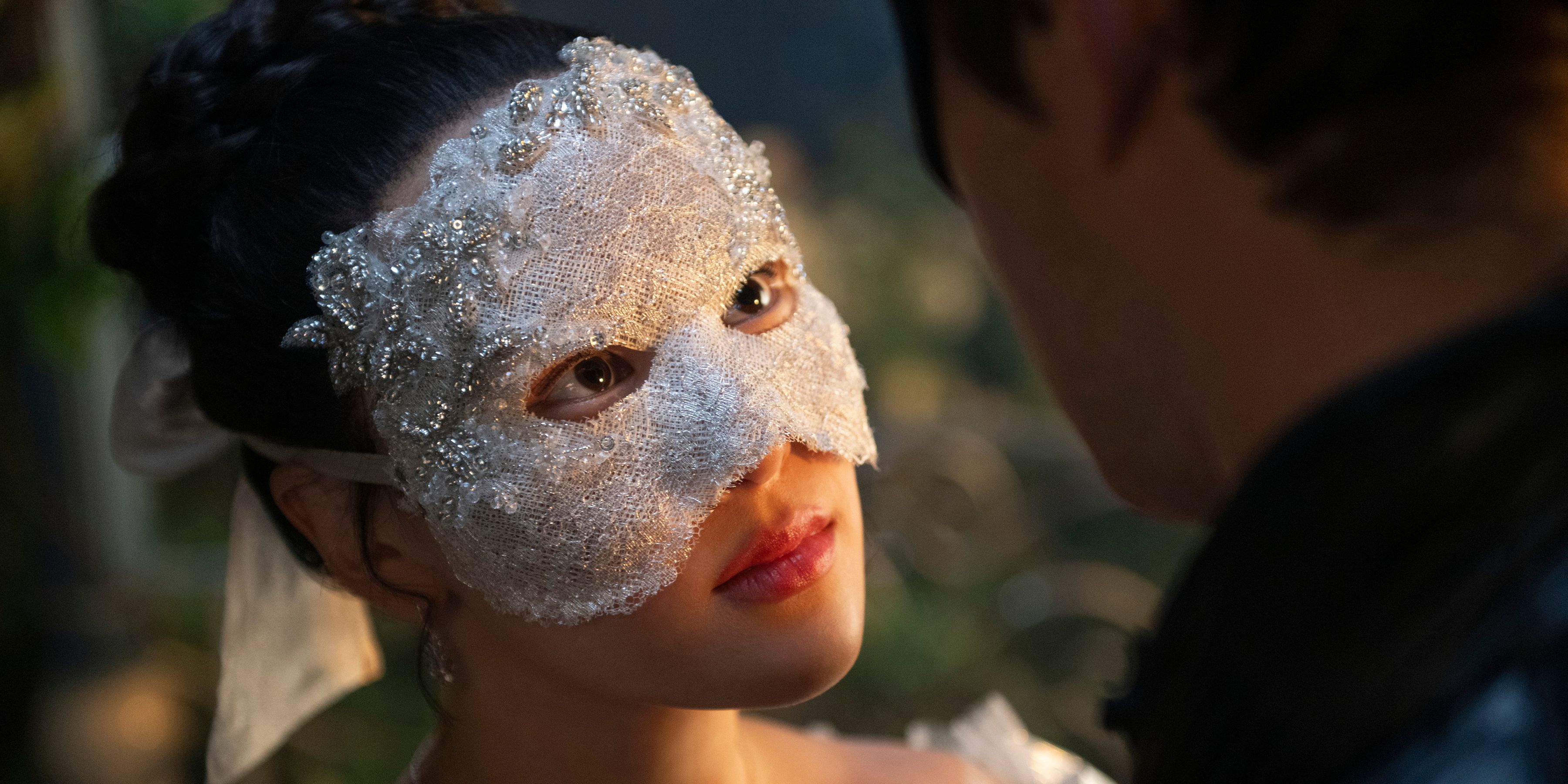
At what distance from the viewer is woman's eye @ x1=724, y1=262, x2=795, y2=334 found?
0.97 metres

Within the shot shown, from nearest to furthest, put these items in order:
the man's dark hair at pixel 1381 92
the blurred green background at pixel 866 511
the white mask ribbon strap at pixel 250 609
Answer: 1. the man's dark hair at pixel 1381 92
2. the white mask ribbon strap at pixel 250 609
3. the blurred green background at pixel 866 511

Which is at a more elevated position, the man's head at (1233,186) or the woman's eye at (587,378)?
the man's head at (1233,186)

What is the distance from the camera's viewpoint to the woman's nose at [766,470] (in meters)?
0.90

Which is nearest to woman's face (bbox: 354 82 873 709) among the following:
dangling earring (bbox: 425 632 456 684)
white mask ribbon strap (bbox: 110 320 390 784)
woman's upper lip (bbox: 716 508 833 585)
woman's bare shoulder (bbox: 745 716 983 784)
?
woman's upper lip (bbox: 716 508 833 585)

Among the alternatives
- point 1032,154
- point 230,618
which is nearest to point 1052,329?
point 1032,154

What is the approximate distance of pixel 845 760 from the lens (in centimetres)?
129

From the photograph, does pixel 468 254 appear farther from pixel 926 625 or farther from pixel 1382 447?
pixel 926 625

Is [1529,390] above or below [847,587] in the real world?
above

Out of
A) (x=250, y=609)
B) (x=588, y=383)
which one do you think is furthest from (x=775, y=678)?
(x=250, y=609)

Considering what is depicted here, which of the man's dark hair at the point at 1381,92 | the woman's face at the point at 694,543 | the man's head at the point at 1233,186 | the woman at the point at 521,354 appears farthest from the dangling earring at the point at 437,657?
the man's dark hair at the point at 1381,92

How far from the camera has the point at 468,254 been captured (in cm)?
88

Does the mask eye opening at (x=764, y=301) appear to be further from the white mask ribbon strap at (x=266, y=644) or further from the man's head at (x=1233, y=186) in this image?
the white mask ribbon strap at (x=266, y=644)

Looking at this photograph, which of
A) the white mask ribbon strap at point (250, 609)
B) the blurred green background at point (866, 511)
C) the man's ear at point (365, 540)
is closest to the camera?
the man's ear at point (365, 540)

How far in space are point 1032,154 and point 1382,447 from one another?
200mm
